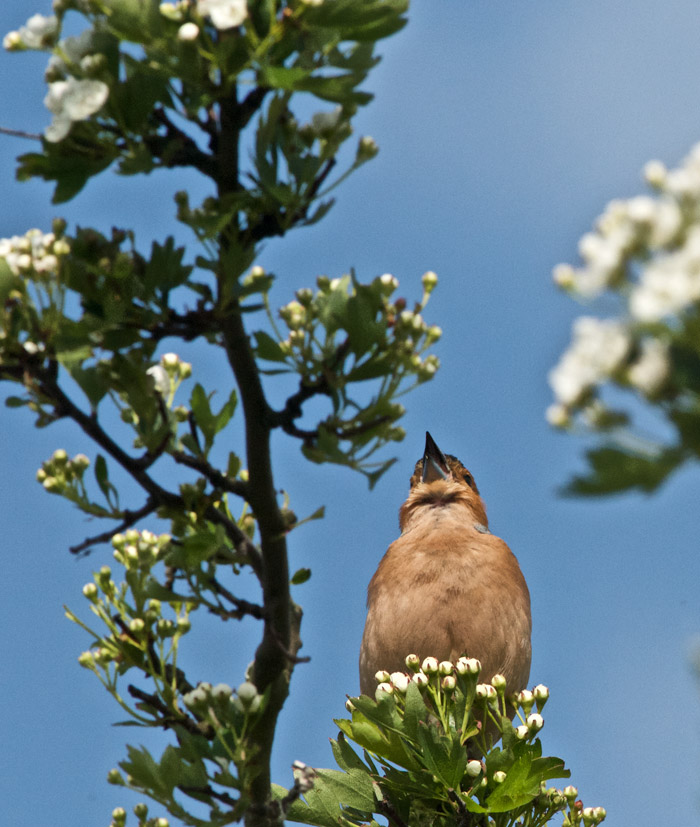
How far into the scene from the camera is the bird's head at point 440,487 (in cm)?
915

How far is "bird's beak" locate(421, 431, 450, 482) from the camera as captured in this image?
941 cm

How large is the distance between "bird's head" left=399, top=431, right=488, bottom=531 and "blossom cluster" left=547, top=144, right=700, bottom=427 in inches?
272

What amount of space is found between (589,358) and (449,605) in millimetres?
5424

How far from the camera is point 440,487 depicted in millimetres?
9234

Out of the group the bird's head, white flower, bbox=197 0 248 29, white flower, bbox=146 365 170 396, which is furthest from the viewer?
the bird's head

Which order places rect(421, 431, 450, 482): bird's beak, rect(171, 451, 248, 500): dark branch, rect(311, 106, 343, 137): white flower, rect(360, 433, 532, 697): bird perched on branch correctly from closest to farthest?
1. rect(311, 106, 343, 137): white flower
2. rect(171, 451, 248, 500): dark branch
3. rect(360, 433, 532, 697): bird perched on branch
4. rect(421, 431, 450, 482): bird's beak

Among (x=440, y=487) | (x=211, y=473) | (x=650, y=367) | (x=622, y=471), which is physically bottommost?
(x=622, y=471)

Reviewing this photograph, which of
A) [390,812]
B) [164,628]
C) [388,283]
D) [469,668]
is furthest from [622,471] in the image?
[390,812]

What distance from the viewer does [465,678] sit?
4.81 meters

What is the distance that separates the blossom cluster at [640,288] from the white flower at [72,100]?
6.16ft

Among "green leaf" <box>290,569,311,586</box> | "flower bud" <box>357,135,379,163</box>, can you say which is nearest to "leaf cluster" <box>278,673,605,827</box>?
"green leaf" <box>290,569,311,586</box>

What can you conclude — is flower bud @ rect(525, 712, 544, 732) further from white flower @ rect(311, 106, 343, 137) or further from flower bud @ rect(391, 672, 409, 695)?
white flower @ rect(311, 106, 343, 137)

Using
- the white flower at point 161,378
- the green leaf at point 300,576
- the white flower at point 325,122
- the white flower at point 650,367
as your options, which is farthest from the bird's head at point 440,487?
the white flower at point 650,367

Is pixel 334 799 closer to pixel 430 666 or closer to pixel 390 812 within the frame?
pixel 390 812
